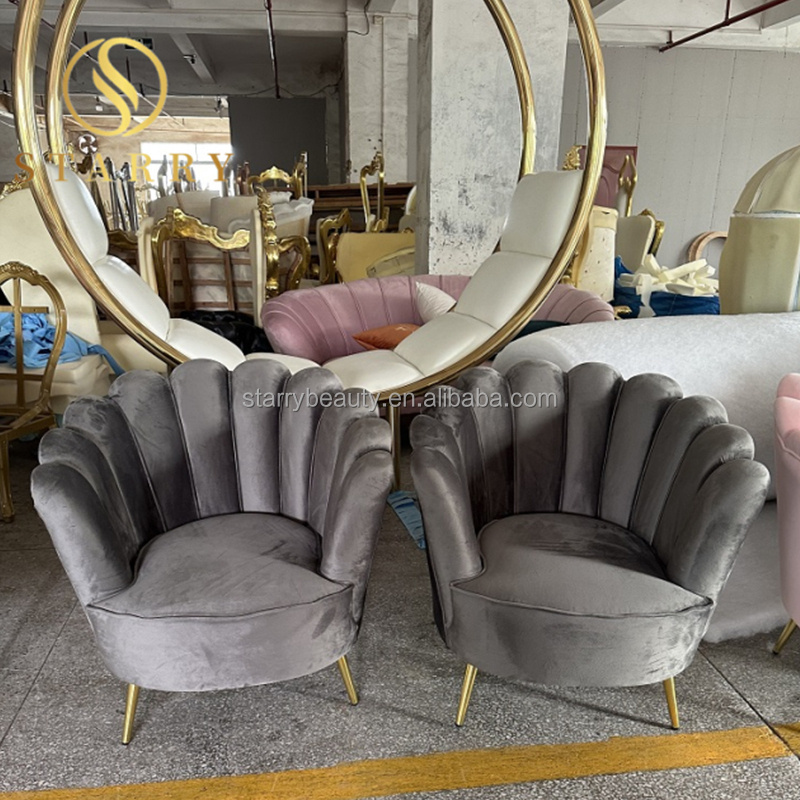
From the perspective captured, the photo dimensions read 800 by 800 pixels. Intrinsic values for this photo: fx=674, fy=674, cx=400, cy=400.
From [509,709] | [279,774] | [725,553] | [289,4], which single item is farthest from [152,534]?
[289,4]

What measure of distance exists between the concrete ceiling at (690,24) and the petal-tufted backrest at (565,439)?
7058 mm

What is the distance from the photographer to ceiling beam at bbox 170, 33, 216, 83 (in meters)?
8.24

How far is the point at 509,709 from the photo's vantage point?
1.54 metres

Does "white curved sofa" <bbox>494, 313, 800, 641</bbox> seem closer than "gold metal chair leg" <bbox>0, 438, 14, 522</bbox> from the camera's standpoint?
Yes

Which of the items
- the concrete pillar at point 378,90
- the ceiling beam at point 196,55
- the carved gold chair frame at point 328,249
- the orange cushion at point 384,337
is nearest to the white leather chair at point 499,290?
the orange cushion at point 384,337

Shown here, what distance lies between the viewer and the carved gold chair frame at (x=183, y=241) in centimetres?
353

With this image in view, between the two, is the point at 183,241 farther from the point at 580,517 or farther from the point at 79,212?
the point at 580,517

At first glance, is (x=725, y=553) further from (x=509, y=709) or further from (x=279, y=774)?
(x=279, y=774)

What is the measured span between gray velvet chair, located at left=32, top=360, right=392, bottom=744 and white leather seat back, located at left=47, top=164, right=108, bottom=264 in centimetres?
73

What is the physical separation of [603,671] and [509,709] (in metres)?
0.28

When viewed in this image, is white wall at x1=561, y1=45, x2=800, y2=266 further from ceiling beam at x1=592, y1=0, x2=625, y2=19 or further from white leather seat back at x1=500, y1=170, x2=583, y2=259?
white leather seat back at x1=500, y1=170, x2=583, y2=259

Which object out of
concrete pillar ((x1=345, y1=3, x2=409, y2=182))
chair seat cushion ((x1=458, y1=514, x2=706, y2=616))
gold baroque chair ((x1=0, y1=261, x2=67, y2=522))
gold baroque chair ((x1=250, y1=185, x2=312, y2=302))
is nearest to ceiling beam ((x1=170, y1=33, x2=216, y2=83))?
concrete pillar ((x1=345, y1=3, x2=409, y2=182))

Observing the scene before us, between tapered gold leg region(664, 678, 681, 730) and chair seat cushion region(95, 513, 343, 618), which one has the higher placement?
chair seat cushion region(95, 513, 343, 618)

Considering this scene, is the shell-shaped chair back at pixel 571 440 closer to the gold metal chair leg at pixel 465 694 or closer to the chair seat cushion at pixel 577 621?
the chair seat cushion at pixel 577 621
